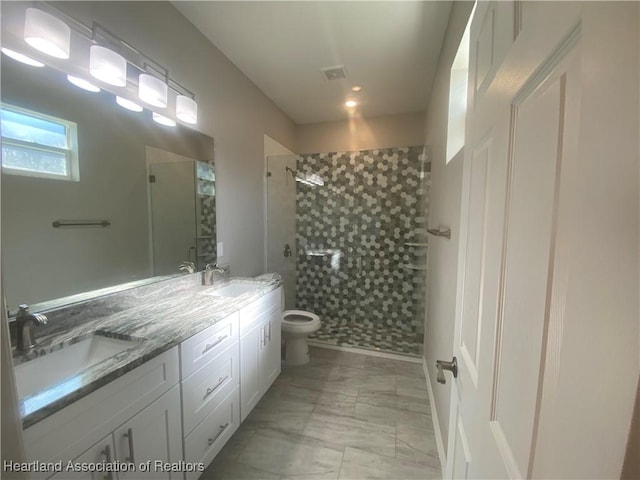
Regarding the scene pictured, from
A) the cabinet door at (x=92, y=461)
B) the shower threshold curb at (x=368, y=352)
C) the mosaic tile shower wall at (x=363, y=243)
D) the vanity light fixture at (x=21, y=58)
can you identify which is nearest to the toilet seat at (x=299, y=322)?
the shower threshold curb at (x=368, y=352)

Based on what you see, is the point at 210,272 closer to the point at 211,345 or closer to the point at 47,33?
the point at 211,345

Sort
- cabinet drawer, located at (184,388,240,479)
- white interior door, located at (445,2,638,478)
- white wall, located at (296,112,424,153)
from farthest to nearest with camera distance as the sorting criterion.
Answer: white wall, located at (296,112,424,153) → cabinet drawer, located at (184,388,240,479) → white interior door, located at (445,2,638,478)

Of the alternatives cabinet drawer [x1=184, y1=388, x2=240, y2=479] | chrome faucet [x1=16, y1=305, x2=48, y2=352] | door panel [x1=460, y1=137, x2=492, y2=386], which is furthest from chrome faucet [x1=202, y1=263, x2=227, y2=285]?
door panel [x1=460, y1=137, x2=492, y2=386]

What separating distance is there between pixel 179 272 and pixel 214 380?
2.66 ft

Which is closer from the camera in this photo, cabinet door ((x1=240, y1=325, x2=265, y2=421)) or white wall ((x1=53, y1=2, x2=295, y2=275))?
white wall ((x1=53, y1=2, x2=295, y2=275))

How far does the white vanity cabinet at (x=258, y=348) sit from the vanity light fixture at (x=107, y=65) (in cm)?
139

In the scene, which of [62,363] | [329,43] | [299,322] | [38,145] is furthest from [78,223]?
[329,43]

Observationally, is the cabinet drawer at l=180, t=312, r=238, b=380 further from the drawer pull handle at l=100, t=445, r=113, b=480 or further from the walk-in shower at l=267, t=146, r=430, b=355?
the walk-in shower at l=267, t=146, r=430, b=355

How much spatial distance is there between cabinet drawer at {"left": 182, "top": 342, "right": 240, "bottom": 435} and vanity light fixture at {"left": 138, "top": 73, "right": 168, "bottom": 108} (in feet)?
4.92

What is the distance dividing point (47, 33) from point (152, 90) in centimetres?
49

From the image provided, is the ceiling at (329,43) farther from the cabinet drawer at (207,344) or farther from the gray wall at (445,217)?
the cabinet drawer at (207,344)

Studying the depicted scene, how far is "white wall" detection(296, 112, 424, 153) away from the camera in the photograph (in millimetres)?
3229

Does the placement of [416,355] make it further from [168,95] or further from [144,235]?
[168,95]

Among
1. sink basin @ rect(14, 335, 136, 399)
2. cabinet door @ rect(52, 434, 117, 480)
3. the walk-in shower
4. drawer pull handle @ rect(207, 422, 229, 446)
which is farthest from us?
the walk-in shower
